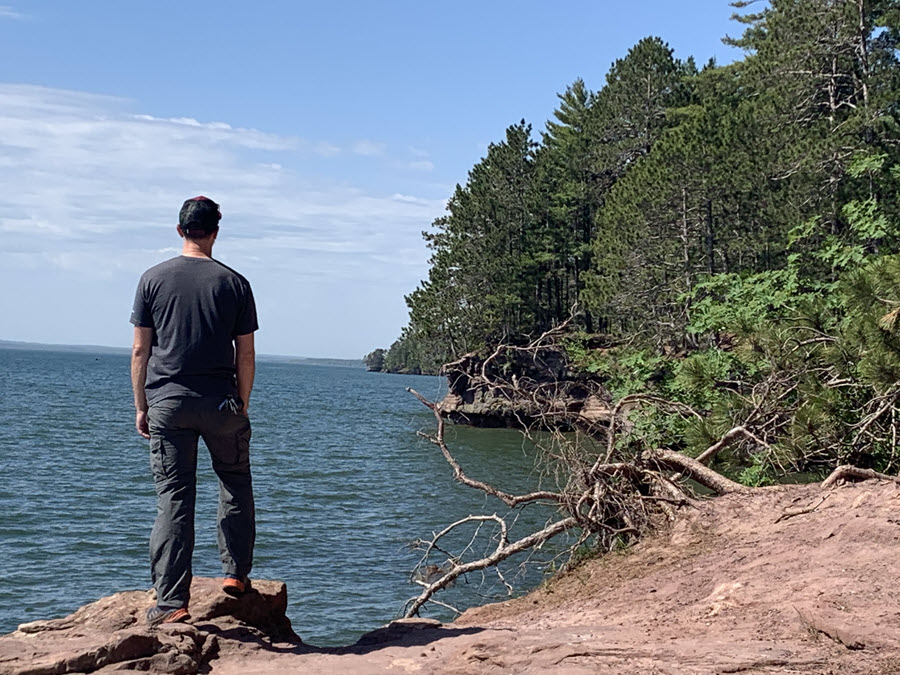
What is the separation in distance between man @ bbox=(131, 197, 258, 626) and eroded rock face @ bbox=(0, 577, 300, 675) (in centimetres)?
15

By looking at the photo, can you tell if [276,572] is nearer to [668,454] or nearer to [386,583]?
[386,583]

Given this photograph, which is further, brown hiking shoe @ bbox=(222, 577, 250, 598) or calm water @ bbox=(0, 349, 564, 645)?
calm water @ bbox=(0, 349, 564, 645)

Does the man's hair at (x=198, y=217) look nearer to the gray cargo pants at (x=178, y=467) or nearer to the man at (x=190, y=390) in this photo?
the man at (x=190, y=390)

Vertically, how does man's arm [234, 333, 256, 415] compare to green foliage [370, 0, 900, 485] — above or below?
below

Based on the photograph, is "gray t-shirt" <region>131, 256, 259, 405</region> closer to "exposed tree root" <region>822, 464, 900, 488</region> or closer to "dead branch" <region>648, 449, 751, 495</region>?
"dead branch" <region>648, 449, 751, 495</region>

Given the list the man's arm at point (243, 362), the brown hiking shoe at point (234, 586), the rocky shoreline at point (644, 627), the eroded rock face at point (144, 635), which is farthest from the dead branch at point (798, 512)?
the man's arm at point (243, 362)

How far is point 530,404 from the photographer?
8.60 metres

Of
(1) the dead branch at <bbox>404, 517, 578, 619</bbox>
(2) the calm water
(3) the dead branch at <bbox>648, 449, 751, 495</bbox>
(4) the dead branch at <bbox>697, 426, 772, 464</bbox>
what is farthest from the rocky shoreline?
(2) the calm water

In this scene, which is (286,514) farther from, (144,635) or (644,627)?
(144,635)

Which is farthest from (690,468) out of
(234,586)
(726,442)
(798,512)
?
(234,586)

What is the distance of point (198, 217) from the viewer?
15.4ft

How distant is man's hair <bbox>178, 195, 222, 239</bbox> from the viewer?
468cm

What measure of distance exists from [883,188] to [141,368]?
928 inches

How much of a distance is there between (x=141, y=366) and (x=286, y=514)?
47.3 ft
